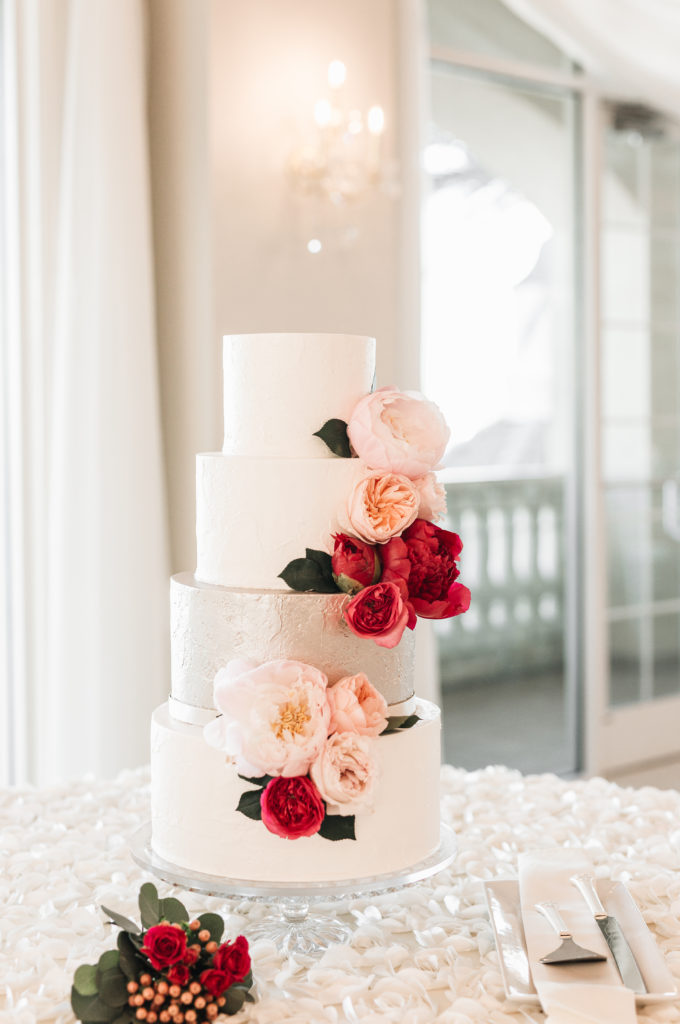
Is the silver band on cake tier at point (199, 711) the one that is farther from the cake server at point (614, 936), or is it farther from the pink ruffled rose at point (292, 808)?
the cake server at point (614, 936)

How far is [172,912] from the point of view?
1.09 metres

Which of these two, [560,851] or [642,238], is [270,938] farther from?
[642,238]

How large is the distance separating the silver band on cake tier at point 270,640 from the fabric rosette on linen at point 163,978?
297 mm

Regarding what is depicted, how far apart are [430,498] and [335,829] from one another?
0.37 meters

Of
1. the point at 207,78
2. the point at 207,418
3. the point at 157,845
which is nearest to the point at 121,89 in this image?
the point at 207,78

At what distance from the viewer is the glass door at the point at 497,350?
524cm

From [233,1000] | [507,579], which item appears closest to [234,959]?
[233,1000]

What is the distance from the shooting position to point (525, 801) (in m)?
1.68

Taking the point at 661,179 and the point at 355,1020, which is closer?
the point at 355,1020

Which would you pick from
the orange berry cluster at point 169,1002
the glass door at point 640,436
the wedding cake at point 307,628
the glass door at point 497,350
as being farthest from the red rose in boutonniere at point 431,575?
the glass door at point 497,350

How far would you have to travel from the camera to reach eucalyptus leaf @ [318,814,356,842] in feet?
3.80

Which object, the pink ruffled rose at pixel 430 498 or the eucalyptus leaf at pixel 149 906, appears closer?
the eucalyptus leaf at pixel 149 906

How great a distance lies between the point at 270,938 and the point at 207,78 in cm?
224

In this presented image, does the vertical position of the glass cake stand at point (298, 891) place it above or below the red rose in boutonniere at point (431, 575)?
below
